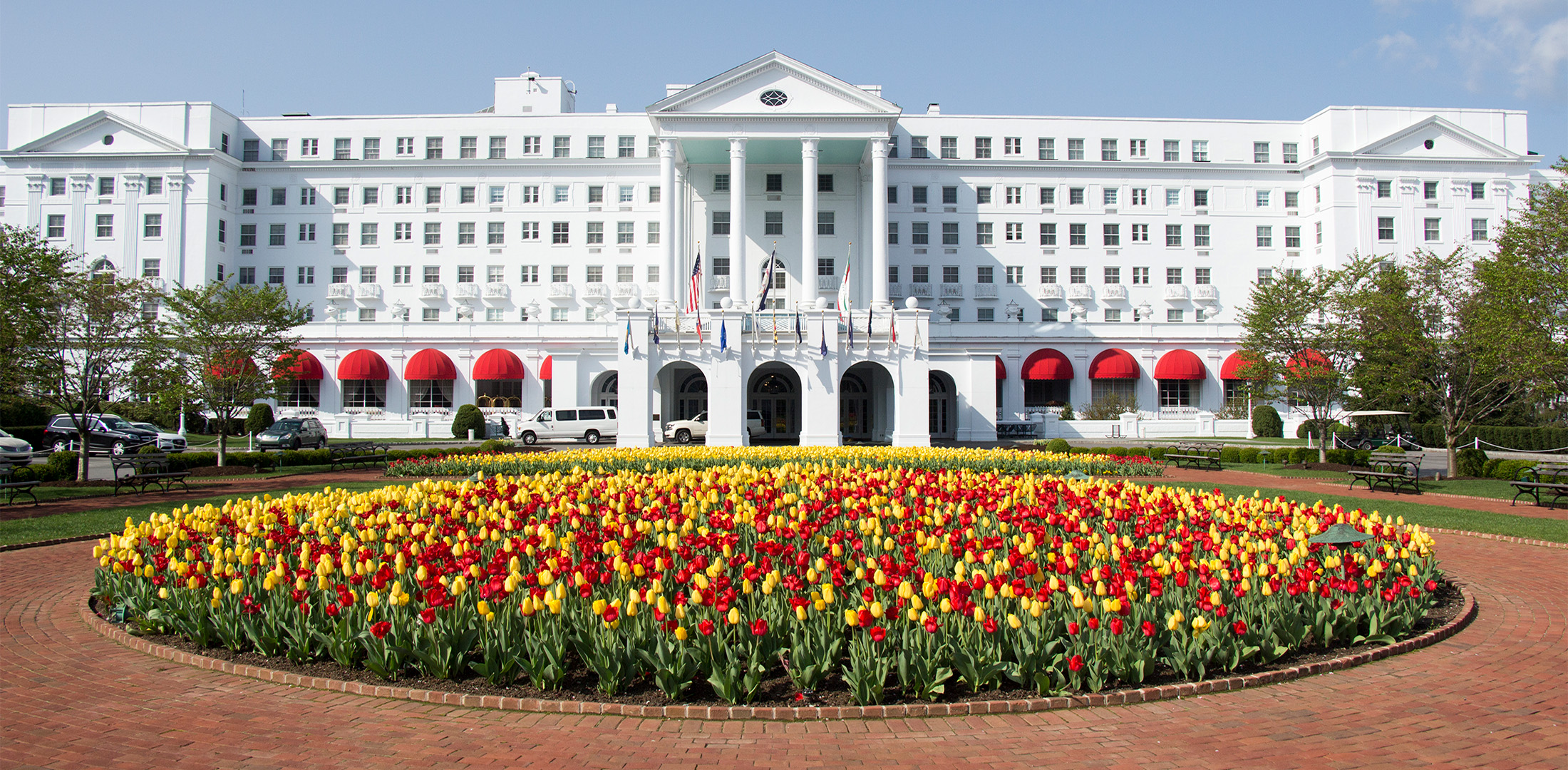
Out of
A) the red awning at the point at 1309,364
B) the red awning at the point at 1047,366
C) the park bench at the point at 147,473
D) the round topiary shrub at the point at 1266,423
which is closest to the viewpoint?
the park bench at the point at 147,473

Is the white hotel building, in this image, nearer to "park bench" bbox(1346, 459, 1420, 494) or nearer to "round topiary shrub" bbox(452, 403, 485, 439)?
"round topiary shrub" bbox(452, 403, 485, 439)

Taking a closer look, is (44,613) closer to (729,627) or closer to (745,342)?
(729,627)

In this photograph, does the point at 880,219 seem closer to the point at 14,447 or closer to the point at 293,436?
the point at 293,436

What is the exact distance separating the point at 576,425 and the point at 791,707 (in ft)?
125

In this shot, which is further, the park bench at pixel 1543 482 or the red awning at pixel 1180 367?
the red awning at pixel 1180 367

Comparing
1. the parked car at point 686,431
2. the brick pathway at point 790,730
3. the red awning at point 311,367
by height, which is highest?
the red awning at point 311,367

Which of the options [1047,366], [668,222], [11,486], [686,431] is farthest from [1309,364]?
[11,486]

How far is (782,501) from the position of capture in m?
11.9

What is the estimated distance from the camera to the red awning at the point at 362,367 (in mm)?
52031

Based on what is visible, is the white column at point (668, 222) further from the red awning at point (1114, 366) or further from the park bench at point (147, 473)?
the park bench at point (147, 473)

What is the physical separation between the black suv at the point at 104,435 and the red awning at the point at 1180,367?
54.0 m

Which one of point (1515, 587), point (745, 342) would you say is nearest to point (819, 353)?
point (745, 342)

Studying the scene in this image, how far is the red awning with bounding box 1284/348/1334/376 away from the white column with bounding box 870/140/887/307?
2127 cm

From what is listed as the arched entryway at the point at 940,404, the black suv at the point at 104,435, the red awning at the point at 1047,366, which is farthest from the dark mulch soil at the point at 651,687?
the red awning at the point at 1047,366
